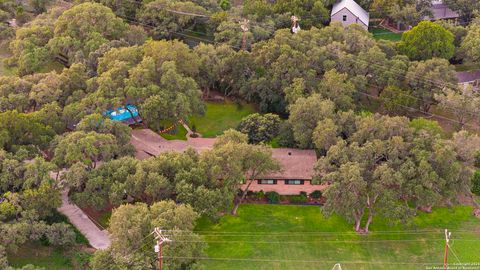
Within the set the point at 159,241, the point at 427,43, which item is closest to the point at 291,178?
the point at 159,241

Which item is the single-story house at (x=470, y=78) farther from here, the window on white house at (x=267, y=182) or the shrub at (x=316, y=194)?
the window on white house at (x=267, y=182)

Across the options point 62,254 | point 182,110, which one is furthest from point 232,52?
point 62,254

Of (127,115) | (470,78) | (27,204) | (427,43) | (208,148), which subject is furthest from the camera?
(470,78)

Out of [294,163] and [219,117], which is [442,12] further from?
[294,163]

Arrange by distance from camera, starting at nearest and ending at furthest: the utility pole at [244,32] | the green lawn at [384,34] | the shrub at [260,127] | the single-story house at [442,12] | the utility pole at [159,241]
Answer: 1. the utility pole at [159,241]
2. the shrub at [260,127]
3. the utility pole at [244,32]
4. the green lawn at [384,34]
5. the single-story house at [442,12]

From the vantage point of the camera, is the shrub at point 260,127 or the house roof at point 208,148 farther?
the shrub at point 260,127

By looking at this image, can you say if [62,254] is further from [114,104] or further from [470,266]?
[470,266]

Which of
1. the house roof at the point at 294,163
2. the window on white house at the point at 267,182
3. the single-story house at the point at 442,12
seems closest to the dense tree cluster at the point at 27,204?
the window on white house at the point at 267,182
